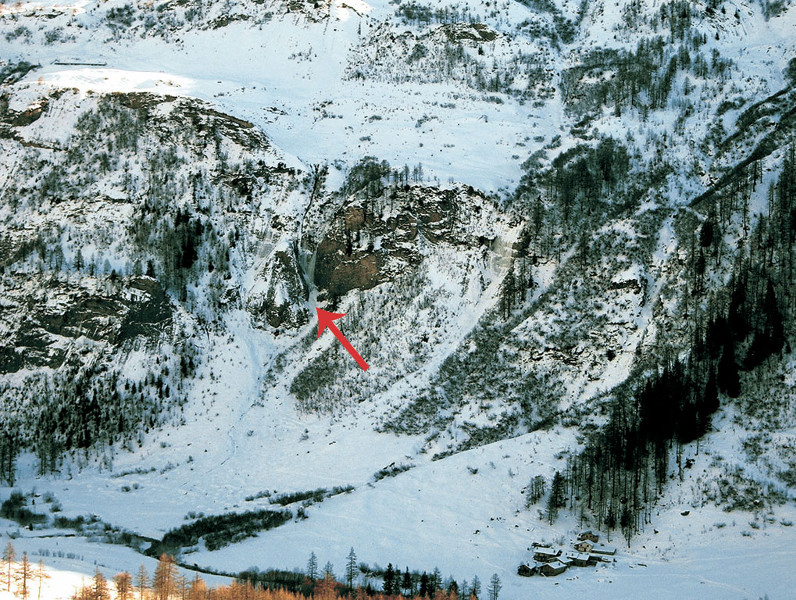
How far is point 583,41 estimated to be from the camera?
141500mm

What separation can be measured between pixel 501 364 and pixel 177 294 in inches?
1651

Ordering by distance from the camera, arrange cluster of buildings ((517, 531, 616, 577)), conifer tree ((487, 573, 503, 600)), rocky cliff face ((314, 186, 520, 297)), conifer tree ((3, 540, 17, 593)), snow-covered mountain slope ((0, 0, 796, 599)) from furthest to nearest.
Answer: rocky cliff face ((314, 186, 520, 297)), snow-covered mountain slope ((0, 0, 796, 599)), cluster of buildings ((517, 531, 616, 577)), conifer tree ((487, 573, 503, 600)), conifer tree ((3, 540, 17, 593))

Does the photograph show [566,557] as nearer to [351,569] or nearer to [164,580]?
[351,569]

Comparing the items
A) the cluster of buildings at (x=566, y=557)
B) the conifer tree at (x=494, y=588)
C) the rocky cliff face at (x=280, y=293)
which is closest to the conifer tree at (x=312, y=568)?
the conifer tree at (x=494, y=588)

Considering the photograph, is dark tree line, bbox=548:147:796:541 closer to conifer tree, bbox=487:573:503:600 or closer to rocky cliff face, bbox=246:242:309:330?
conifer tree, bbox=487:573:503:600

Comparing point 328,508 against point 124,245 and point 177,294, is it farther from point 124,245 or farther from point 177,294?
point 124,245

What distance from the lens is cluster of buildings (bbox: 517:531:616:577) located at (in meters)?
72.1

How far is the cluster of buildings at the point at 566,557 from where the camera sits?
237 feet

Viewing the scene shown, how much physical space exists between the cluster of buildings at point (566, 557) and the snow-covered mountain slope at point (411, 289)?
5.47 feet

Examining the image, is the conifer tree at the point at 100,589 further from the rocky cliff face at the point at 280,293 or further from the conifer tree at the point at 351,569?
the rocky cliff face at the point at 280,293

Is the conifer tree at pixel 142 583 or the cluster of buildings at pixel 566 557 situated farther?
the cluster of buildings at pixel 566 557

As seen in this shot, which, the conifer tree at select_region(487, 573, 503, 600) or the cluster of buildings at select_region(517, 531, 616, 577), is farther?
the cluster of buildings at select_region(517, 531, 616, 577)

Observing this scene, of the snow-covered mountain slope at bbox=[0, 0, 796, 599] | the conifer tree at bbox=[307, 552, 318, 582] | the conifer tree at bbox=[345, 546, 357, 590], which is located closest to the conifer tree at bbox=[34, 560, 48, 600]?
the snow-covered mountain slope at bbox=[0, 0, 796, 599]

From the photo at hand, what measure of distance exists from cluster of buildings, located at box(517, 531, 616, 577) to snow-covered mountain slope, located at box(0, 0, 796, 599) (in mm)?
1668
